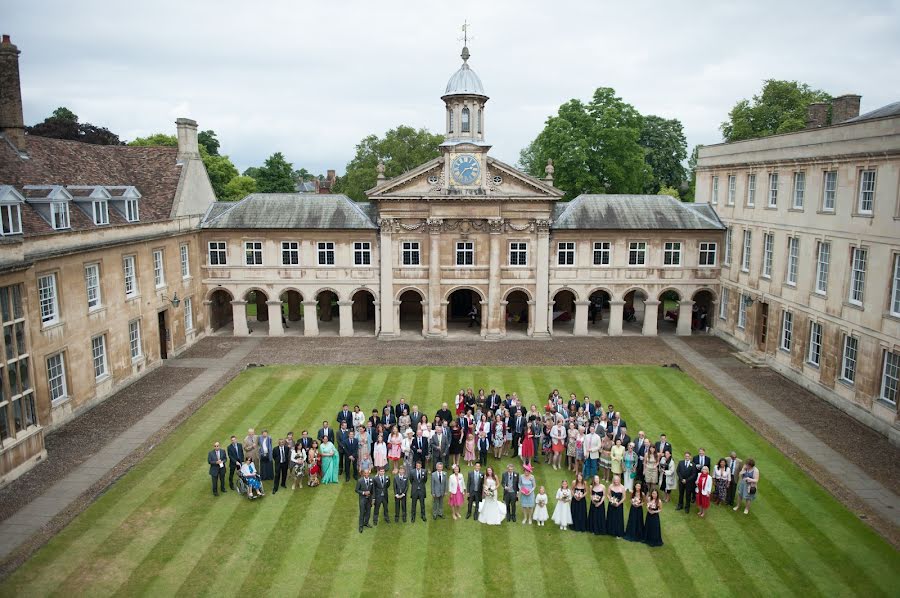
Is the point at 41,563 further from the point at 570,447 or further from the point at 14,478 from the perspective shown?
the point at 570,447

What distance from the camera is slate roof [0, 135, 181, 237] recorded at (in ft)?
84.4

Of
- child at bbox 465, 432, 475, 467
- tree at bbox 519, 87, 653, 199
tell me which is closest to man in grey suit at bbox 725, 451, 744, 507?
child at bbox 465, 432, 475, 467

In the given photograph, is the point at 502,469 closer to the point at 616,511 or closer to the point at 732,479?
the point at 616,511

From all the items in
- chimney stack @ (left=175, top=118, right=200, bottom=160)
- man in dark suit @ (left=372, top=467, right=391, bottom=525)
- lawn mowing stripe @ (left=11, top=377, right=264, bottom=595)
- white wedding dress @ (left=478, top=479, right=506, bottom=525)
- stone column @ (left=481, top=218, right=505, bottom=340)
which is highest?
chimney stack @ (left=175, top=118, right=200, bottom=160)

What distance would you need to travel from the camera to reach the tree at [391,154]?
6012cm

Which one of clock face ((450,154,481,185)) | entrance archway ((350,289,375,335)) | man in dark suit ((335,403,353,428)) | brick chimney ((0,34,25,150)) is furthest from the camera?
entrance archway ((350,289,375,335))

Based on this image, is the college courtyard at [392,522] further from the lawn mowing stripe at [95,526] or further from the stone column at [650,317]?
the stone column at [650,317]

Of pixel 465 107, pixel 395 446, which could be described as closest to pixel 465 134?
pixel 465 107

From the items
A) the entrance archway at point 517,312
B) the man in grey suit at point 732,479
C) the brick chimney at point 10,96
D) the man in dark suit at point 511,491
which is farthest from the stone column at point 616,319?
the brick chimney at point 10,96

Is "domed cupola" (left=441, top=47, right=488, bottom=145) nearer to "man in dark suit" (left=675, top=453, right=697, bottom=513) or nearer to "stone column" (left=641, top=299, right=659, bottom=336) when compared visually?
"stone column" (left=641, top=299, right=659, bottom=336)

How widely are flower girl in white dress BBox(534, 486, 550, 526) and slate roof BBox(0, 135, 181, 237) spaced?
19592 mm

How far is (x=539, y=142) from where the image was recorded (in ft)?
186

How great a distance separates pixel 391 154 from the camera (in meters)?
61.5

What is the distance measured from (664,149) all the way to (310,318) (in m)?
44.7
